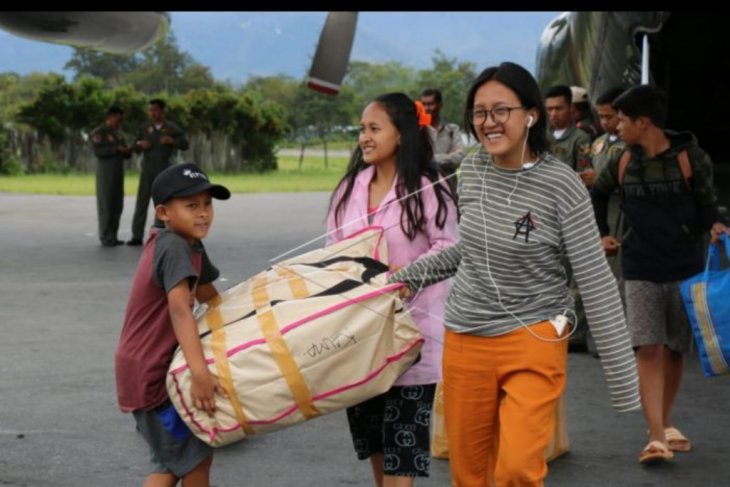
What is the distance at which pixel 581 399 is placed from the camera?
7.02 metres

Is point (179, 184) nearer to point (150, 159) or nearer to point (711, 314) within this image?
point (711, 314)

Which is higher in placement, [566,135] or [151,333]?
[566,135]

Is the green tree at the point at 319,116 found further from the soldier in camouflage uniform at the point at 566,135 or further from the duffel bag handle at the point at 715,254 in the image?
the duffel bag handle at the point at 715,254

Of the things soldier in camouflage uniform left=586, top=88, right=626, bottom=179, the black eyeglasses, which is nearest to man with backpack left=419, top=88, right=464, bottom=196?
soldier in camouflage uniform left=586, top=88, right=626, bottom=179

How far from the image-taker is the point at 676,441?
588 centimetres

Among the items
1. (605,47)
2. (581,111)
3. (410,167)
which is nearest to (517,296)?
(410,167)

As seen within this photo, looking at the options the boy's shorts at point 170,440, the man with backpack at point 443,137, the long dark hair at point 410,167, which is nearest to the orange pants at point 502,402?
the long dark hair at point 410,167

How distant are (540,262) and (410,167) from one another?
0.77 m

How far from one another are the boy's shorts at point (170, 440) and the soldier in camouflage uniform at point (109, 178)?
39.7 feet

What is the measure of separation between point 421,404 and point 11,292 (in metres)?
7.88

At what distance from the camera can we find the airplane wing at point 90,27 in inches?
465

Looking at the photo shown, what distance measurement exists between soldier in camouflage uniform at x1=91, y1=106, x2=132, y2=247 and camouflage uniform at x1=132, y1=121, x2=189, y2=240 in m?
0.24

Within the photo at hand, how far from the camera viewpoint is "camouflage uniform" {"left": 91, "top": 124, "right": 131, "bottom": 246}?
1578 centimetres
